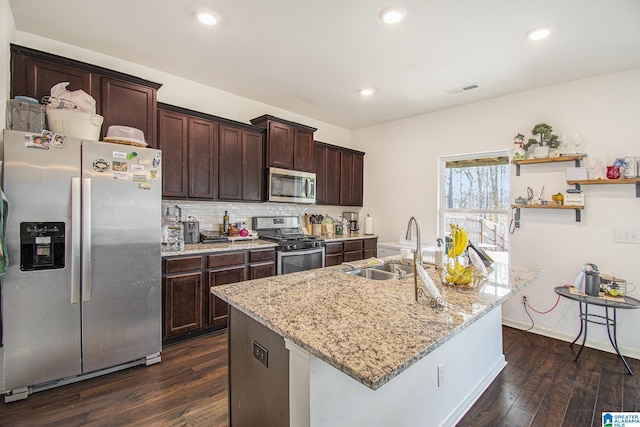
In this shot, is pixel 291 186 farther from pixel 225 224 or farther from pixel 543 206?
pixel 543 206

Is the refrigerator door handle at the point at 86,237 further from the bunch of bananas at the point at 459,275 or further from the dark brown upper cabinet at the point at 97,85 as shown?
the bunch of bananas at the point at 459,275

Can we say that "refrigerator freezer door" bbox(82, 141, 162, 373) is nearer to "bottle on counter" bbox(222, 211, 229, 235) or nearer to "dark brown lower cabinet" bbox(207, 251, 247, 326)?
"dark brown lower cabinet" bbox(207, 251, 247, 326)

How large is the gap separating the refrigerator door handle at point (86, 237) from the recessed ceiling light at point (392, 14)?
93.9 inches

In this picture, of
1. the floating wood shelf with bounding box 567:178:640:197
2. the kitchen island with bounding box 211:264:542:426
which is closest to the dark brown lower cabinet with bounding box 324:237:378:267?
the kitchen island with bounding box 211:264:542:426

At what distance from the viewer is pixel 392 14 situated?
207 centimetres

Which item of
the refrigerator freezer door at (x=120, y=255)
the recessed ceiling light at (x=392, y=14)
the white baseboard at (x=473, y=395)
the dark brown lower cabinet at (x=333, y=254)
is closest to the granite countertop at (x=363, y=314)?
the white baseboard at (x=473, y=395)

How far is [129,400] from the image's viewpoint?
1993 mm

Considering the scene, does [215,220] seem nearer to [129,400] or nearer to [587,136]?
[129,400]

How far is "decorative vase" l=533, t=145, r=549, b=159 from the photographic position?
3160mm

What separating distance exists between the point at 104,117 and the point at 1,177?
2.80 feet

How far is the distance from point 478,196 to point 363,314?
3.28 m

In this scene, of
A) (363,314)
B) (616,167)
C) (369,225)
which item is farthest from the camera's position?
(369,225)

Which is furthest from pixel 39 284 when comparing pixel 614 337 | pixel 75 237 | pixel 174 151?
pixel 614 337

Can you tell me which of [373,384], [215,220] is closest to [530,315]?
[373,384]
